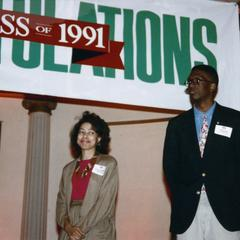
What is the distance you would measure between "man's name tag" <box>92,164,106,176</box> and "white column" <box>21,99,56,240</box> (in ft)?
6.44

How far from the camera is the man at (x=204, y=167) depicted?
289 cm

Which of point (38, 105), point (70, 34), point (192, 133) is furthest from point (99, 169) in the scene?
point (38, 105)

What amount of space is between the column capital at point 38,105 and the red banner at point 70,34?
2058mm

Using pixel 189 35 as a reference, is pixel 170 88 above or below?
below

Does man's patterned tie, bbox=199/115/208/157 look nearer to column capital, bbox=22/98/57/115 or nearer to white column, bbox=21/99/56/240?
white column, bbox=21/99/56/240

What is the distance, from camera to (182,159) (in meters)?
3.12

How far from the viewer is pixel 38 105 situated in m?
5.66

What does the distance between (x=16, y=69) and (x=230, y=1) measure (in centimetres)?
197

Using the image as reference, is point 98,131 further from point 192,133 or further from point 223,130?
point 223,130

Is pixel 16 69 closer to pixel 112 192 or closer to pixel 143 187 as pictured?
pixel 112 192

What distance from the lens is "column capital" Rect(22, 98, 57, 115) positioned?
5646 mm

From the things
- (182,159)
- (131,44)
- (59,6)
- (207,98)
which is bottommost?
(182,159)

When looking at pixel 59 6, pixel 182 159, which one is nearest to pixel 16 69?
pixel 59 6

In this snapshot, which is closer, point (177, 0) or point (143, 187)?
point (177, 0)
